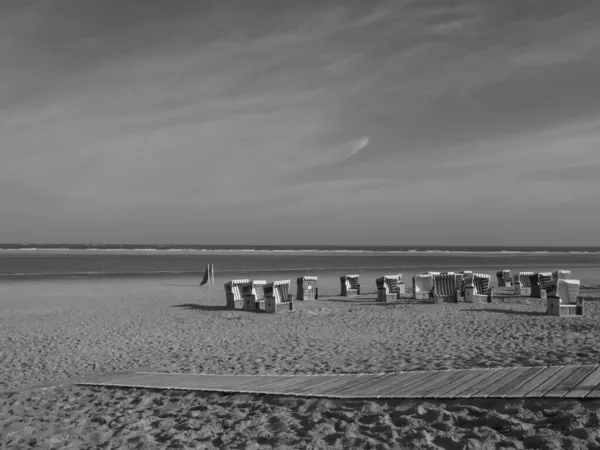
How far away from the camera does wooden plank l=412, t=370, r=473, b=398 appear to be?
5.05 metres

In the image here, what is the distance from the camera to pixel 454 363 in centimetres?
718

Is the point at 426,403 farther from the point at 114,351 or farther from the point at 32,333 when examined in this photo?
the point at 32,333

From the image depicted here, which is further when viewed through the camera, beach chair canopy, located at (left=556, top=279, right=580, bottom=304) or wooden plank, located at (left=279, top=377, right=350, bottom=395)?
beach chair canopy, located at (left=556, top=279, right=580, bottom=304)

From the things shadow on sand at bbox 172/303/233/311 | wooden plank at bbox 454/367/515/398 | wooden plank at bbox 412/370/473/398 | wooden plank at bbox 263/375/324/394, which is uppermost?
wooden plank at bbox 454/367/515/398

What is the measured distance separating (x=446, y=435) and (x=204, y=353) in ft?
19.1

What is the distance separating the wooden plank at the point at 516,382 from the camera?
4.79 meters

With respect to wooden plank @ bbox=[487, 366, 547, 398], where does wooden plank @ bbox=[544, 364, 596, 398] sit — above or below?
above

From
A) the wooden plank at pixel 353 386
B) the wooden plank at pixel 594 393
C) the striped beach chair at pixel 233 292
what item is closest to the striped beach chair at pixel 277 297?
the striped beach chair at pixel 233 292

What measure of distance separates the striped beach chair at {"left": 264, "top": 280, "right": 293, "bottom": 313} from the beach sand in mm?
559

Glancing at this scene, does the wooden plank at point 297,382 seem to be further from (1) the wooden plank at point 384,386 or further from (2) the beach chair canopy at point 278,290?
(2) the beach chair canopy at point 278,290

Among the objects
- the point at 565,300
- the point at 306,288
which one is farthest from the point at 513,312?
the point at 306,288

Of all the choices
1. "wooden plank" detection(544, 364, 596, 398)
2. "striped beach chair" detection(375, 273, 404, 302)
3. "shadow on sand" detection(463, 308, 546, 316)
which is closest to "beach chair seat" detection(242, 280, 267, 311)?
"striped beach chair" detection(375, 273, 404, 302)

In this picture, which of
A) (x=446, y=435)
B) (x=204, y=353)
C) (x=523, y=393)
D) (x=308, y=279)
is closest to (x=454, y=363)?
(x=523, y=393)

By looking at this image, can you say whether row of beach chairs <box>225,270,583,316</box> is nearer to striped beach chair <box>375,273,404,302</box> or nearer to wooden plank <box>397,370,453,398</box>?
striped beach chair <box>375,273,404,302</box>
